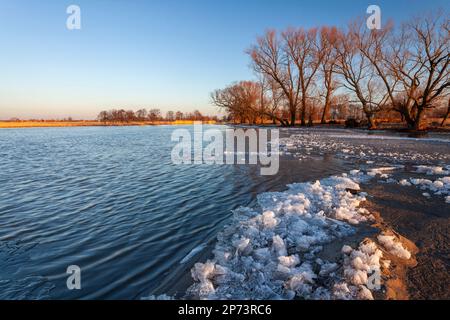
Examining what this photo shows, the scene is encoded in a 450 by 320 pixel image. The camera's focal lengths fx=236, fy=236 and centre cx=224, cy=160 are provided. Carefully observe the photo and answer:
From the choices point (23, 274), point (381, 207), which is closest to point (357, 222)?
point (381, 207)

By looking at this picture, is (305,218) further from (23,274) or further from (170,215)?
(23,274)

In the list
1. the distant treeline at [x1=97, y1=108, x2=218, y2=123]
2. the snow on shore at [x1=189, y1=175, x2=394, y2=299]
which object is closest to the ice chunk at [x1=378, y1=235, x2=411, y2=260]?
the snow on shore at [x1=189, y1=175, x2=394, y2=299]

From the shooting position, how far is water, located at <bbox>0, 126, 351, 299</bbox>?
10.6 ft

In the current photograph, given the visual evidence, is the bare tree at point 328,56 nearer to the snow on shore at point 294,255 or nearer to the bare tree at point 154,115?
the snow on shore at point 294,255

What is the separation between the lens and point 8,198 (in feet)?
22.9

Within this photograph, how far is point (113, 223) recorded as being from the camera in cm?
508

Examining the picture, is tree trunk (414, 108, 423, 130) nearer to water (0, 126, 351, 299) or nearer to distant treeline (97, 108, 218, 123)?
water (0, 126, 351, 299)

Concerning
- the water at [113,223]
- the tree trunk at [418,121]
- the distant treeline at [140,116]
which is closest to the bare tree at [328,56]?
the tree trunk at [418,121]

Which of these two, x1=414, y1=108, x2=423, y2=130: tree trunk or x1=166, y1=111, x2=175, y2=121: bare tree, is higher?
x1=166, y1=111, x2=175, y2=121: bare tree

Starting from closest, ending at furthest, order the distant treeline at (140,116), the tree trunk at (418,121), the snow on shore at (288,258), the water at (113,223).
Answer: the snow on shore at (288,258) → the water at (113,223) → the tree trunk at (418,121) → the distant treeline at (140,116)

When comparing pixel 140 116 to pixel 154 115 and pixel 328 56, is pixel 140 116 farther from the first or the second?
pixel 328 56

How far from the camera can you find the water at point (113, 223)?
3.22 metres

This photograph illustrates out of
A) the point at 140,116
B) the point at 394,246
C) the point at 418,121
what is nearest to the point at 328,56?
the point at 418,121
